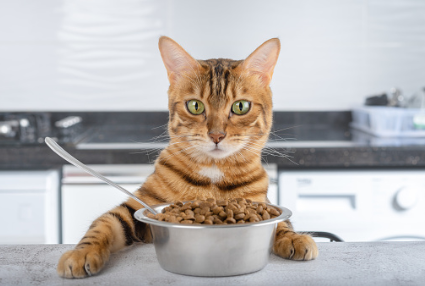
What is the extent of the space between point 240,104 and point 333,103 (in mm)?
1916

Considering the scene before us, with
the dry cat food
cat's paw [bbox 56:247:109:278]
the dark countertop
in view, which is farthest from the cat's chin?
the dark countertop

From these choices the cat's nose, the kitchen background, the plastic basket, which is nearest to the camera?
the cat's nose

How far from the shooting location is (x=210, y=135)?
1006mm

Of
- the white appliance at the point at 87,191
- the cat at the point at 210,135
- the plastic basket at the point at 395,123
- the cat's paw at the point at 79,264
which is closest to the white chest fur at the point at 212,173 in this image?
the cat at the point at 210,135

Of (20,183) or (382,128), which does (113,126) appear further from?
(382,128)

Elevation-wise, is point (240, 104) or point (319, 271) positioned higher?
point (240, 104)

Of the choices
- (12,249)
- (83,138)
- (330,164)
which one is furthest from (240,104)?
(83,138)

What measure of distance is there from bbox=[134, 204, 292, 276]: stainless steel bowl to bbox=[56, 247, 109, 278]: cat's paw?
10 cm

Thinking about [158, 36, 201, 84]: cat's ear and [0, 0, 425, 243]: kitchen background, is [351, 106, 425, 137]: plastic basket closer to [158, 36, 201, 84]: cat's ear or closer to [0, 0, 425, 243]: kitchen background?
[0, 0, 425, 243]: kitchen background

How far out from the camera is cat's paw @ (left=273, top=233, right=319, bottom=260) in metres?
0.89

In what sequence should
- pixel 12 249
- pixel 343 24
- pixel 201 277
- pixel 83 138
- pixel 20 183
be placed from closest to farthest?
1. pixel 201 277
2. pixel 12 249
3. pixel 20 183
4. pixel 83 138
5. pixel 343 24

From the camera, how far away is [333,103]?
2.87 meters

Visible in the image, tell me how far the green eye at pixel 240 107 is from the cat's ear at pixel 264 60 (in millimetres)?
73

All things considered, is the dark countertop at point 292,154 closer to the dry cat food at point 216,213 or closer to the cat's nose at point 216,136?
the cat's nose at point 216,136
